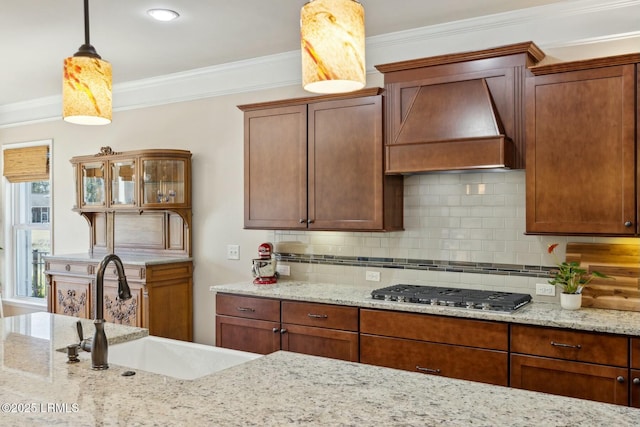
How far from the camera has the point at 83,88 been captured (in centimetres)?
182

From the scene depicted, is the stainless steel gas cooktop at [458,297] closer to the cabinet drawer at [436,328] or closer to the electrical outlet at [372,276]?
the cabinet drawer at [436,328]

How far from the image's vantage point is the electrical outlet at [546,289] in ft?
11.0

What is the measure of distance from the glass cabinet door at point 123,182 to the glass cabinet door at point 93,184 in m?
0.15

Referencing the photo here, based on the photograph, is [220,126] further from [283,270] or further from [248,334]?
[248,334]

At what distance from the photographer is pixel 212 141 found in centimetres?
486

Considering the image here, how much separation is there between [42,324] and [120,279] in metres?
1.00

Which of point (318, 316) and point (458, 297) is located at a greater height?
point (458, 297)

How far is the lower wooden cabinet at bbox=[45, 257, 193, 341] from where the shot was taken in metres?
4.52

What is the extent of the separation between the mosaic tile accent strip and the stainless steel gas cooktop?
0.16 m

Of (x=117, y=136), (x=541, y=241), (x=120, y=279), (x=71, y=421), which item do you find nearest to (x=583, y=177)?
(x=541, y=241)

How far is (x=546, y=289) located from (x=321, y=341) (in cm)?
143

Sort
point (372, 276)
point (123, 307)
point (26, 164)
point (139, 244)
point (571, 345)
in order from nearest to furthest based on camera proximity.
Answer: point (571, 345), point (372, 276), point (123, 307), point (139, 244), point (26, 164)

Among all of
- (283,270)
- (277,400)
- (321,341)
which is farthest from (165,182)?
(277,400)

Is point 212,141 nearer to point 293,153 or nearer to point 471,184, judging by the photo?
point 293,153
